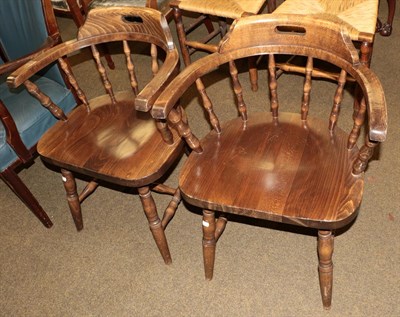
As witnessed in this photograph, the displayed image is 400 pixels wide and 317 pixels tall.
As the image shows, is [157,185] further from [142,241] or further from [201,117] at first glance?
[201,117]

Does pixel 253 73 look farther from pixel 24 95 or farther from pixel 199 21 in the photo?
pixel 24 95

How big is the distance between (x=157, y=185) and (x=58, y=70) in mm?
671

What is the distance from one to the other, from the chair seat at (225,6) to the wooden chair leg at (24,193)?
1.21 metres

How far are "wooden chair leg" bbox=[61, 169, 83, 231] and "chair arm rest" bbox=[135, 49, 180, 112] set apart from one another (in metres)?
0.61

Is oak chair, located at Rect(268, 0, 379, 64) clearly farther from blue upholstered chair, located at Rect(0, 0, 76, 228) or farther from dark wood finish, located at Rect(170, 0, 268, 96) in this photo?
blue upholstered chair, located at Rect(0, 0, 76, 228)

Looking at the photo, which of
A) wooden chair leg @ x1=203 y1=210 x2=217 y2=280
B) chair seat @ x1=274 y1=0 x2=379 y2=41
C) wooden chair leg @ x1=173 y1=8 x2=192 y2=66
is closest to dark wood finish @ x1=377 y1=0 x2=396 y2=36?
chair seat @ x1=274 y1=0 x2=379 y2=41

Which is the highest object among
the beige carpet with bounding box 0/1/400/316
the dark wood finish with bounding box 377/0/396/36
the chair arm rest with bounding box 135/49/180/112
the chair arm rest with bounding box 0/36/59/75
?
the chair arm rest with bounding box 135/49/180/112

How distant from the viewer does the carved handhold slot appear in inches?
60.2

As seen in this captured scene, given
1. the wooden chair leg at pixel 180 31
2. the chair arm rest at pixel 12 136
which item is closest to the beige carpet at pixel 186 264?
the chair arm rest at pixel 12 136

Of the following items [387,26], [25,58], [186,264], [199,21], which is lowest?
[186,264]

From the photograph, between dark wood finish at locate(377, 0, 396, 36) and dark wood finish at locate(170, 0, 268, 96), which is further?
dark wood finish at locate(377, 0, 396, 36)

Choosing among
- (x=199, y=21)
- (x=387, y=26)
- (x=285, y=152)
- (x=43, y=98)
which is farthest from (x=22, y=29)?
(x=387, y=26)

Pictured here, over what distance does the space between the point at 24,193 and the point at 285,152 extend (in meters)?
1.12

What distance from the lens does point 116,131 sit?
1627mm
